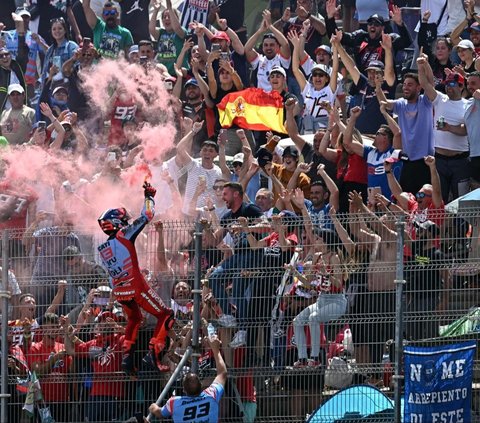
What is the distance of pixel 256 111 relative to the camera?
1933cm

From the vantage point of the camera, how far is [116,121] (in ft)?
65.9

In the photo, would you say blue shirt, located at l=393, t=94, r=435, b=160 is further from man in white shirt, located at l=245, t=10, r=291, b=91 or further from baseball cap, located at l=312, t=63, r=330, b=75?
man in white shirt, located at l=245, t=10, r=291, b=91

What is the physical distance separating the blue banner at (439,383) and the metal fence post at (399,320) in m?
0.06

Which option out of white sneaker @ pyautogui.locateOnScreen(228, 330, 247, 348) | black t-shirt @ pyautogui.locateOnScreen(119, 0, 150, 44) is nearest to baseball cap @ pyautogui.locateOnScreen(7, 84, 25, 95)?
black t-shirt @ pyautogui.locateOnScreen(119, 0, 150, 44)

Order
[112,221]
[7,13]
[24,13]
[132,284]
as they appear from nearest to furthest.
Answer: [132,284]
[112,221]
[24,13]
[7,13]

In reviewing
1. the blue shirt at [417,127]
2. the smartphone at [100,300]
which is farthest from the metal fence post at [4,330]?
the blue shirt at [417,127]

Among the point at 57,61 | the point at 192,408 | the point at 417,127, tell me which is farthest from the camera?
the point at 57,61

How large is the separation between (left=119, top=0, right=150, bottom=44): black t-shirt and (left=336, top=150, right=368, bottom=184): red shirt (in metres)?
6.04

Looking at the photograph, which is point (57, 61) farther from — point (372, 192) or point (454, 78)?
point (372, 192)

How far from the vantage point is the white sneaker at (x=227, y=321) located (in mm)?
13914

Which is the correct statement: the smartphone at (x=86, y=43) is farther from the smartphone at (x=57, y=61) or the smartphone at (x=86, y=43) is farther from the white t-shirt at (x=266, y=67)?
the white t-shirt at (x=266, y=67)

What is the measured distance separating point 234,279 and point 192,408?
1.27 m

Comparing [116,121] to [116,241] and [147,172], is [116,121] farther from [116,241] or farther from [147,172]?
[116,241]

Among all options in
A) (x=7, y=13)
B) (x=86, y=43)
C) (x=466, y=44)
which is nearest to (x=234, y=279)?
(x=466, y=44)
